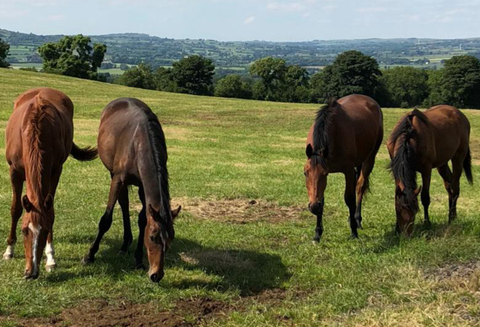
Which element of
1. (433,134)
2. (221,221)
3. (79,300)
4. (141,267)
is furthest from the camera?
(221,221)

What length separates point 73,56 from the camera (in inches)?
2484

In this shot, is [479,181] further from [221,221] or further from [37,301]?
[37,301]

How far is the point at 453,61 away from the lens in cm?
6106

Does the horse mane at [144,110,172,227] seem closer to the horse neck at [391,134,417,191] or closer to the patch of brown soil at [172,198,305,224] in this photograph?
the patch of brown soil at [172,198,305,224]

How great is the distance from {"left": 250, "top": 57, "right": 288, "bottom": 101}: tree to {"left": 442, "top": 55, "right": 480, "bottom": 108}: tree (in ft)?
76.4

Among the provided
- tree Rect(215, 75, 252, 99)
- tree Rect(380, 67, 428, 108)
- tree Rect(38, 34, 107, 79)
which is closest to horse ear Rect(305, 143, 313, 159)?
tree Rect(38, 34, 107, 79)

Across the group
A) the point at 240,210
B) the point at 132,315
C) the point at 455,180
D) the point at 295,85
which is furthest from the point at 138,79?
the point at 132,315

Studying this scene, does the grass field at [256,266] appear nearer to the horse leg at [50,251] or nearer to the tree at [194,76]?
the horse leg at [50,251]

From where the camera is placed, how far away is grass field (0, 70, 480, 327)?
5039 mm

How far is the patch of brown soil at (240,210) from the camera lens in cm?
968

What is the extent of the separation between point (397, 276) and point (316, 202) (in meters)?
1.51

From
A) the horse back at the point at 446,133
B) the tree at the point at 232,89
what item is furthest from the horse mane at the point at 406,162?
the tree at the point at 232,89

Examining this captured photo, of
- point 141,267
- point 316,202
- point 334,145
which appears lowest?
point 141,267

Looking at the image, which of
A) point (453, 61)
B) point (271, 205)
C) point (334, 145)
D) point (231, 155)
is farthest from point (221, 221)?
point (453, 61)
